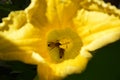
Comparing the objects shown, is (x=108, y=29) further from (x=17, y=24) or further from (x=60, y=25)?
(x=17, y=24)

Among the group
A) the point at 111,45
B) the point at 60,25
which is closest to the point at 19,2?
the point at 60,25

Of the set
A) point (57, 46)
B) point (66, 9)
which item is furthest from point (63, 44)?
point (66, 9)

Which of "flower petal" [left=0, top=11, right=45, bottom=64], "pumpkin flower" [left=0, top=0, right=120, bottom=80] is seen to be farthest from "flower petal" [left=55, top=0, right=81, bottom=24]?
"flower petal" [left=0, top=11, right=45, bottom=64]

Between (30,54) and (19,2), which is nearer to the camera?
(30,54)

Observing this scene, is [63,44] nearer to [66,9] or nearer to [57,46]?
[57,46]

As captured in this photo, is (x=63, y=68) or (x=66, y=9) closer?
(x=63, y=68)

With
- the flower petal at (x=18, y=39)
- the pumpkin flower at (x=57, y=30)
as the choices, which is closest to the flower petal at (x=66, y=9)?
the pumpkin flower at (x=57, y=30)

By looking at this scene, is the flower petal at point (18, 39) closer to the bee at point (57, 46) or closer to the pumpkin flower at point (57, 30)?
the pumpkin flower at point (57, 30)
